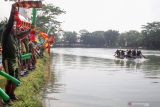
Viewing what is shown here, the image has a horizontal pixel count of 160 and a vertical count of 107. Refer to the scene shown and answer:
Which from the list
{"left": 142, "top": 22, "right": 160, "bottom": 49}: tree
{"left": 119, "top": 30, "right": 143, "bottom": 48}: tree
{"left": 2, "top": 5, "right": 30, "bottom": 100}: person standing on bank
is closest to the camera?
{"left": 2, "top": 5, "right": 30, "bottom": 100}: person standing on bank

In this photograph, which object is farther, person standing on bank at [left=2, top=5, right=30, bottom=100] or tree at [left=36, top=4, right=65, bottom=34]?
tree at [left=36, top=4, right=65, bottom=34]

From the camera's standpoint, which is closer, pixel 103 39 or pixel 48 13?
pixel 48 13

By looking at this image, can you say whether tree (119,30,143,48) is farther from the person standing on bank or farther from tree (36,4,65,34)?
the person standing on bank

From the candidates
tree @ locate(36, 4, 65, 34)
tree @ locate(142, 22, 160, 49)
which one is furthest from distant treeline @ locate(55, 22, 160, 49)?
tree @ locate(36, 4, 65, 34)

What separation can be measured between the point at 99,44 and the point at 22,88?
5852 inches

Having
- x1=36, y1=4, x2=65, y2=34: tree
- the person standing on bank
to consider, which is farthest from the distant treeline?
the person standing on bank

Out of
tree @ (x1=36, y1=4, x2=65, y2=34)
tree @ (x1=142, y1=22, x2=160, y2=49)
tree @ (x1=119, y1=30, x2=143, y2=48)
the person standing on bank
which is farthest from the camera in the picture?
tree @ (x1=119, y1=30, x2=143, y2=48)

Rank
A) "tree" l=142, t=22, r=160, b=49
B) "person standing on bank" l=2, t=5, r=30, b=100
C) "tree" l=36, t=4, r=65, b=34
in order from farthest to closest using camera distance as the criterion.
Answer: "tree" l=142, t=22, r=160, b=49 → "tree" l=36, t=4, r=65, b=34 → "person standing on bank" l=2, t=5, r=30, b=100

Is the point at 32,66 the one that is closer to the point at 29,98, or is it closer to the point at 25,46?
the point at 25,46

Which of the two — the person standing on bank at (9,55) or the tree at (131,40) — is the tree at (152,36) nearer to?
the tree at (131,40)

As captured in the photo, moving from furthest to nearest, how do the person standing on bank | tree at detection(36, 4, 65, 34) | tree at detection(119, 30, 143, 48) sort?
tree at detection(119, 30, 143, 48) < tree at detection(36, 4, 65, 34) < the person standing on bank

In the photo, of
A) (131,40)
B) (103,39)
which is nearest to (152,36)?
(131,40)

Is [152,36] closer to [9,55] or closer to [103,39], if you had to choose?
[103,39]

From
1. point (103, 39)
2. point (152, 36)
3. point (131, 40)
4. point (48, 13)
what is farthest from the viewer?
point (103, 39)
